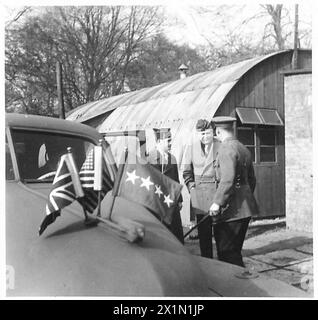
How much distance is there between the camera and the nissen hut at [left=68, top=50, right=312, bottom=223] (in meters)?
7.04

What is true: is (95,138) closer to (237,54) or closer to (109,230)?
(109,230)

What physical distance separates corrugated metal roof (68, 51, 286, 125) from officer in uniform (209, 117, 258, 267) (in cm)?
320

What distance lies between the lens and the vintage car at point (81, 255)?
185cm

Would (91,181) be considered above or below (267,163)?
below

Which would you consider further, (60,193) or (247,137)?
(247,137)

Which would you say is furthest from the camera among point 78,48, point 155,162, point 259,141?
point 259,141

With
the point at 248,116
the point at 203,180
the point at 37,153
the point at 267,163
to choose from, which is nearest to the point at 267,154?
the point at 267,163

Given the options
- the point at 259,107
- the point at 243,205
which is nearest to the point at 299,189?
the point at 259,107

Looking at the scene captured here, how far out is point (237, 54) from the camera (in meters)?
7.05

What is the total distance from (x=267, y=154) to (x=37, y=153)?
5.96 metres

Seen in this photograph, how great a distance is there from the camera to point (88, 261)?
1.91 metres

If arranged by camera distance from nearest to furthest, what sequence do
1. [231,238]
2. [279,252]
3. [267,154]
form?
[231,238], [279,252], [267,154]

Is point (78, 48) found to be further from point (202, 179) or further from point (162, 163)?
point (202, 179)
